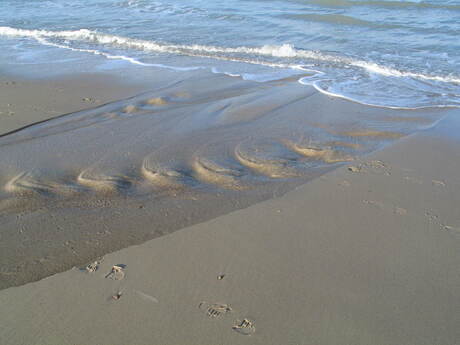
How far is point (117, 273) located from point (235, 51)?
7411 mm

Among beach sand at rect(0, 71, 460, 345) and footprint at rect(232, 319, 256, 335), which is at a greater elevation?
beach sand at rect(0, 71, 460, 345)

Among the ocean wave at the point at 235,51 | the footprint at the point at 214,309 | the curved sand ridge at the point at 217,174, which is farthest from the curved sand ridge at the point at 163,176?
the ocean wave at the point at 235,51

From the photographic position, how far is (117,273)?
247cm

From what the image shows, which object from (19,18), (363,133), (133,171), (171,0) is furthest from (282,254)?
(171,0)

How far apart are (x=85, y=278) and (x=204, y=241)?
0.83 m

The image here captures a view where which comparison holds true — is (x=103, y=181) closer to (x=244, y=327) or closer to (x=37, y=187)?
(x=37, y=187)

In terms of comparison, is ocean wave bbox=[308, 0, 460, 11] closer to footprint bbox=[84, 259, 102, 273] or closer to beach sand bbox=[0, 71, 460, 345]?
beach sand bbox=[0, 71, 460, 345]

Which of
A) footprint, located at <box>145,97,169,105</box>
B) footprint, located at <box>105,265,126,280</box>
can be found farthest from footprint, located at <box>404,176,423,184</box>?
footprint, located at <box>145,97,169,105</box>

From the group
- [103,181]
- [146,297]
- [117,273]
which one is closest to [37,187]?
[103,181]

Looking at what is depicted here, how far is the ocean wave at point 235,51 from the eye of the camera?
731 cm

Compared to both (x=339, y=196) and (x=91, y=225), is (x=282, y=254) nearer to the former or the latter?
(x=339, y=196)

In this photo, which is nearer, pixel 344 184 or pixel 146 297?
pixel 146 297

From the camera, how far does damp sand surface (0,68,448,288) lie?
2834 millimetres

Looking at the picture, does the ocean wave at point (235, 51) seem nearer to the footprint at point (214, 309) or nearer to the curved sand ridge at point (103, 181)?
the curved sand ridge at point (103, 181)
